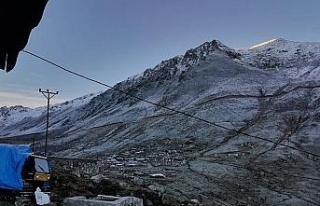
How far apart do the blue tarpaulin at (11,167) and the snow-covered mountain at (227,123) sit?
6.28 metres

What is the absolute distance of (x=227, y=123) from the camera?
65562mm

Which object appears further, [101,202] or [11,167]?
[11,167]

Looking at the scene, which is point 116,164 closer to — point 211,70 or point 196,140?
point 196,140

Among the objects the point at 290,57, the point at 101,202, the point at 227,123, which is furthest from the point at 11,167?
the point at 290,57

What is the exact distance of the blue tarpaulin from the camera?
53.6ft

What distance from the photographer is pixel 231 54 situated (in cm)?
11325

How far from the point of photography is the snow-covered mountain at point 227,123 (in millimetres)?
35219

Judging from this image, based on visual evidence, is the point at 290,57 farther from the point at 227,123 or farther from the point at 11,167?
the point at 11,167

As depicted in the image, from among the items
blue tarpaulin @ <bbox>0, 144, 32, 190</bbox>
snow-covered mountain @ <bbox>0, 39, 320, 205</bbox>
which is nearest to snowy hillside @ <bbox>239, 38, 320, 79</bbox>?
snow-covered mountain @ <bbox>0, 39, 320, 205</bbox>

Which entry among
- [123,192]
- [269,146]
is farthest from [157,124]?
[123,192]

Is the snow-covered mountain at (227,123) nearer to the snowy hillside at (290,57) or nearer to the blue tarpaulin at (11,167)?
the snowy hillside at (290,57)

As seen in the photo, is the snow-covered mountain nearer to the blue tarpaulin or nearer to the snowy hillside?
the snowy hillside

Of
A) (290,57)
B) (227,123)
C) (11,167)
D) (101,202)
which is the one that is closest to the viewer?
(101,202)

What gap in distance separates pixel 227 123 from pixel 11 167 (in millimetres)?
51881
